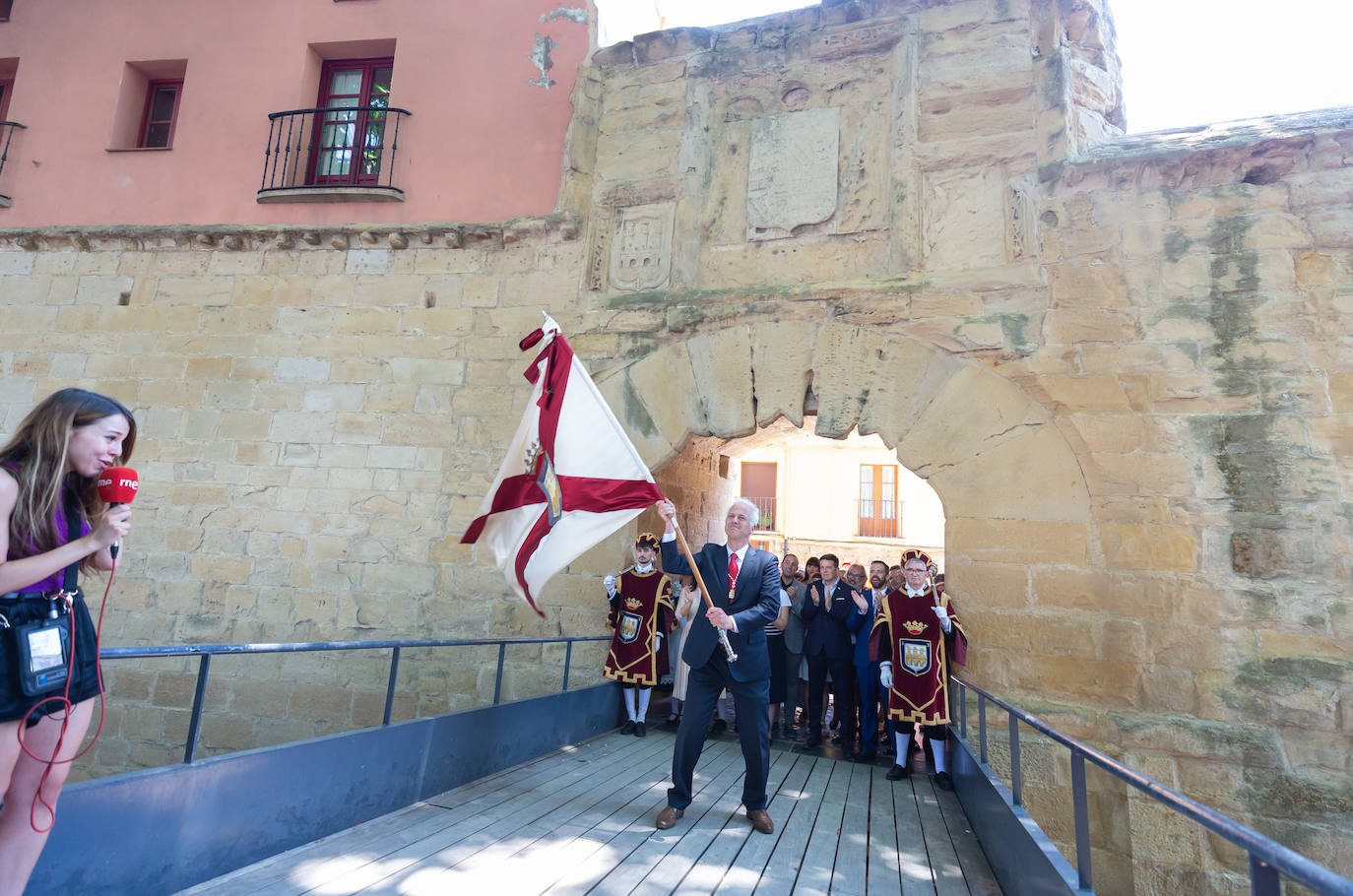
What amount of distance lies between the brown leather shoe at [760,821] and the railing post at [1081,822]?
4.88 feet

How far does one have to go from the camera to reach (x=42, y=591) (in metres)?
1.84

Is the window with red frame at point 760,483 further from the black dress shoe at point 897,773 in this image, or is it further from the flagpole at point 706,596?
the flagpole at point 706,596

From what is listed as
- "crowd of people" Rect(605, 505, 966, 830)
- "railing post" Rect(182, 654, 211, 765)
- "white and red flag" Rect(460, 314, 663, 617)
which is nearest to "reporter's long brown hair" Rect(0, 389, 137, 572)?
"railing post" Rect(182, 654, 211, 765)

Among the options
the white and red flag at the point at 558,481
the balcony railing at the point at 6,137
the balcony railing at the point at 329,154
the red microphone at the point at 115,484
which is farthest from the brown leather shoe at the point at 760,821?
the balcony railing at the point at 6,137

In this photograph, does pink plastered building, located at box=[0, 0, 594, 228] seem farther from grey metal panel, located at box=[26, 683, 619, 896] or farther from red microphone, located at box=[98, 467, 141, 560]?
red microphone, located at box=[98, 467, 141, 560]

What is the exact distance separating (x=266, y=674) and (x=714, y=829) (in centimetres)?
467

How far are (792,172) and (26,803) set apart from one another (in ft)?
19.6

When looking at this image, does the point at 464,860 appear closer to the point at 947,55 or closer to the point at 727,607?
the point at 727,607

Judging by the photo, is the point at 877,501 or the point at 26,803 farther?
the point at 877,501

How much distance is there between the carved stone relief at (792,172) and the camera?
6.07m

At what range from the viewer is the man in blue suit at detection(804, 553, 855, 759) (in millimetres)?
5547

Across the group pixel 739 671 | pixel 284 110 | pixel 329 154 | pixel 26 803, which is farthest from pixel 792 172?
pixel 26 803

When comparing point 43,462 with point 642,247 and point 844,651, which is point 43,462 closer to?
point 844,651

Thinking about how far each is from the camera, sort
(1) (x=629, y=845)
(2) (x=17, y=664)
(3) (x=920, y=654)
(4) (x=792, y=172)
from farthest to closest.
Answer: (4) (x=792, y=172) → (3) (x=920, y=654) → (1) (x=629, y=845) → (2) (x=17, y=664)
